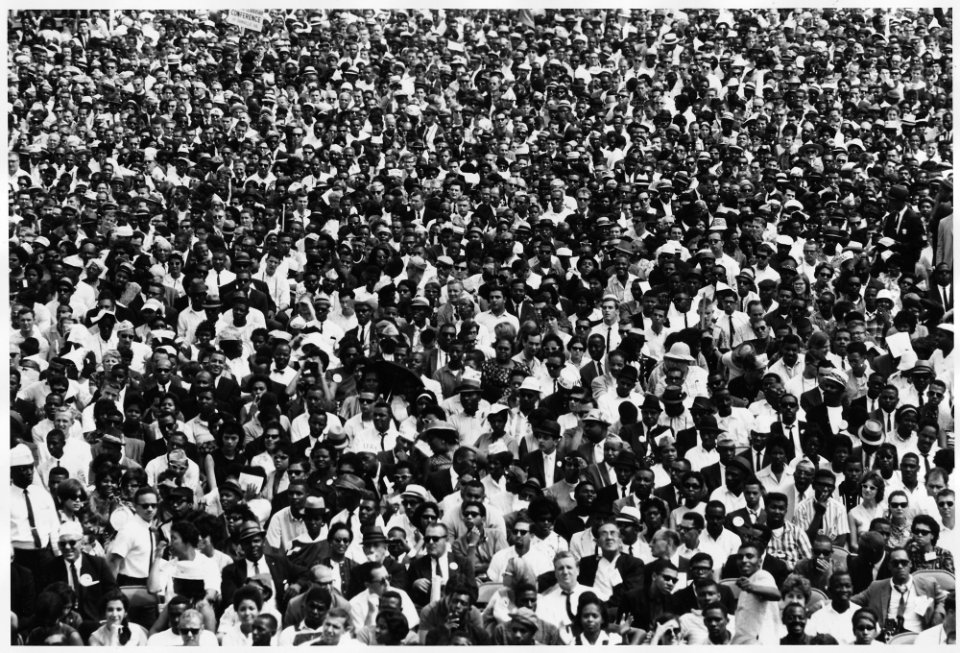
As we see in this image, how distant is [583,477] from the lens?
56.3ft

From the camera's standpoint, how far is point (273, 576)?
52.9 ft

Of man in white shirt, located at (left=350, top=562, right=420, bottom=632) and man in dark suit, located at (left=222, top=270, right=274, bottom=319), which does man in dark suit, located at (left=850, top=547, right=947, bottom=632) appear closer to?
man in white shirt, located at (left=350, top=562, right=420, bottom=632)

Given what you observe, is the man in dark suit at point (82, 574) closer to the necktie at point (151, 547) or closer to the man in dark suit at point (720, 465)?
the necktie at point (151, 547)

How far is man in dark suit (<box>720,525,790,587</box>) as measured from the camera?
1611 cm

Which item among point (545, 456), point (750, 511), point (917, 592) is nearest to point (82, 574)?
point (545, 456)

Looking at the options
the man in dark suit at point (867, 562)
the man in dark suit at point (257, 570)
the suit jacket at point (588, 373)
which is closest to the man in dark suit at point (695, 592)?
the man in dark suit at point (867, 562)

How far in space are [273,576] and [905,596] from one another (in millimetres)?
5837

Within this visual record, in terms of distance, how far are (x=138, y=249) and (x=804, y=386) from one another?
845 centimetres

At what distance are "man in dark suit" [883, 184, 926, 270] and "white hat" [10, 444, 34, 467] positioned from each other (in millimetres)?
10323

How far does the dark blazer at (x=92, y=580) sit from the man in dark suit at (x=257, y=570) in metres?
1.05

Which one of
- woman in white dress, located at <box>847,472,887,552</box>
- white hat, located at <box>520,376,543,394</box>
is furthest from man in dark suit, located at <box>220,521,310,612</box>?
woman in white dress, located at <box>847,472,887,552</box>

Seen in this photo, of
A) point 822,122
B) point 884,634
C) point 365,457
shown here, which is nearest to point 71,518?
point 365,457

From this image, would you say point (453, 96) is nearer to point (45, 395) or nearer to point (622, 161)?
point (622, 161)

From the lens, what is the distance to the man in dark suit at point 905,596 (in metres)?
16.0
